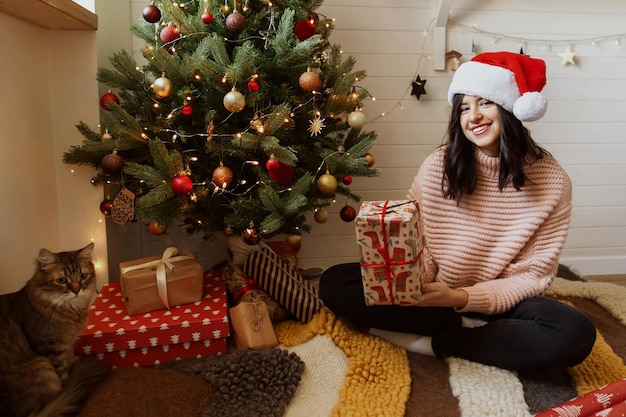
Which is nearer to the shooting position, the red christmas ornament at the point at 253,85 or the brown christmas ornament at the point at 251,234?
the red christmas ornament at the point at 253,85

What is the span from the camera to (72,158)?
1.46 m

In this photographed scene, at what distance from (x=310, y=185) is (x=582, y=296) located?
1.12 metres

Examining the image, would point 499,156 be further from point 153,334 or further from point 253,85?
point 153,334

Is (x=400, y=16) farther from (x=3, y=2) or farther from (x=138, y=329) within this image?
(x=138, y=329)

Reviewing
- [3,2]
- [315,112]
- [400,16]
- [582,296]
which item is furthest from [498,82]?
[3,2]

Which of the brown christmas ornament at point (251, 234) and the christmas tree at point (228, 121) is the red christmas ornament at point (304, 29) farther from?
the brown christmas ornament at point (251, 234)

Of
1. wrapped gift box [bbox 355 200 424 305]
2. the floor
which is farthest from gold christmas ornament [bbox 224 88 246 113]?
the floor

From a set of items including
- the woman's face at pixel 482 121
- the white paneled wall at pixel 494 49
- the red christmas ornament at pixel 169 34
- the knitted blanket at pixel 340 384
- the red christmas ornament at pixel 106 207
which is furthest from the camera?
the white paneled wall at pixel 494 49

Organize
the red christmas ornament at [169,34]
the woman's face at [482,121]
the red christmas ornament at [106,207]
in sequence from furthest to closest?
the red christmas ornament at [106,207]
the red christmas ornament at [169,34]
the woman's face at [482,121]

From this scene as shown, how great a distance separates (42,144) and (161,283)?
1.94ft

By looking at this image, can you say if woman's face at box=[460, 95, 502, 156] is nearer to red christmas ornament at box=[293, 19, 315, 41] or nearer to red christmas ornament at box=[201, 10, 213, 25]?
red christmas ornament at box=[293, 19, 315, 41]

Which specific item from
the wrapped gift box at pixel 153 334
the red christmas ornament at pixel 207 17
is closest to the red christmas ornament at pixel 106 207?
the wrapped gift box at pixel 153 334

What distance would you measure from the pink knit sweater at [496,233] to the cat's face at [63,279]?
0.93 m

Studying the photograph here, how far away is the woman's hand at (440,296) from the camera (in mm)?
1171
